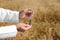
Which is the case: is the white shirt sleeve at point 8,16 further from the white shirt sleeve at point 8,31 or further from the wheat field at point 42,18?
the wheat field at point 42,18

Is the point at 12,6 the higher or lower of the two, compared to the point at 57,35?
higher

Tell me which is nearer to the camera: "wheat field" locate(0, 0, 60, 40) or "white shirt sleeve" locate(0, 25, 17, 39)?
"white shirt sleeve" locate(0, 25, 17, 39)

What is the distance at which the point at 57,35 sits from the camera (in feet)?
2.92

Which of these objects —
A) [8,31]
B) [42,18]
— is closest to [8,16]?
[8,31]

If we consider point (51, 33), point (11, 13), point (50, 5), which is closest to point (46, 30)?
point (51, 33)

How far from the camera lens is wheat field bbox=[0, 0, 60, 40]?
885 millimetres

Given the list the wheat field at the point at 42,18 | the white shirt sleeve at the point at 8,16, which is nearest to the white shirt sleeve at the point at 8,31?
the white shirt sleeve at the point at 8,16

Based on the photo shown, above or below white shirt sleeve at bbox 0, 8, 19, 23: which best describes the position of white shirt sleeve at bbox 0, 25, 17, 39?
below

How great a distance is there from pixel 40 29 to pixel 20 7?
223 mm

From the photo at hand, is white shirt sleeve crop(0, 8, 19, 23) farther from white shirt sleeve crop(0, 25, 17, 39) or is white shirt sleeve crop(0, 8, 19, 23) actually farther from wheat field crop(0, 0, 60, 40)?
wheat field crop(0, 0, 60, 40)

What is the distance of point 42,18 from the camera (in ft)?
3.22

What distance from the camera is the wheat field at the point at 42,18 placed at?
885 millimetres

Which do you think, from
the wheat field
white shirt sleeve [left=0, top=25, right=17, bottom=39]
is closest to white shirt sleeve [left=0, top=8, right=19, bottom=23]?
white shirt sleeve [left=0, top=25, right=17, bottom=39]

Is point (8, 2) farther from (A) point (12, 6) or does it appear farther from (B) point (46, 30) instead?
(B) point (46, 30)
